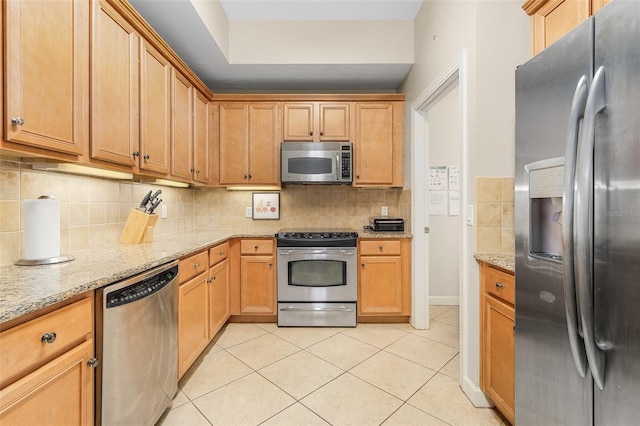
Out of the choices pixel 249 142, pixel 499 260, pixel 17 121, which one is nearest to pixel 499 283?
pixel 499 260

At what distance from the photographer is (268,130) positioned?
9.98 ft

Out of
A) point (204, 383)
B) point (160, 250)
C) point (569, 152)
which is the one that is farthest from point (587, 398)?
point (160, 250)

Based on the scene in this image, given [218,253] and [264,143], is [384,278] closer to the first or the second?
[218,253]

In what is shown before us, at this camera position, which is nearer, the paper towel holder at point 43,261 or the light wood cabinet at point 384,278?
the paper towel holder at point 43,261

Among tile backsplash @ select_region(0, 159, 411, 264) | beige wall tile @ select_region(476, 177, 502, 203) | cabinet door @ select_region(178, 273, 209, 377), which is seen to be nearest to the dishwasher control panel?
cabinet door @ select_region(178, 273, 209, 377)

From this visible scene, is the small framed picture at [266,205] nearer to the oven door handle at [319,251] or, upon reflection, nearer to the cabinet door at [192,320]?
the oven door handle at [319,251]

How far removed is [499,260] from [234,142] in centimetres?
264

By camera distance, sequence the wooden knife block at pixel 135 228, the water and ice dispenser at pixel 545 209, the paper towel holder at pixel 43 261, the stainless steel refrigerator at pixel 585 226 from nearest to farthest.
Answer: the stainless steel refrigerator at pixel 585 226 < the water and ice dispenser at pixel 545 209 < the paper towel holder at pixel 43 261 < the wooden knife block at pixel 135 228

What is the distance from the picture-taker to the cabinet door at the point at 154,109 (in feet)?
6.07

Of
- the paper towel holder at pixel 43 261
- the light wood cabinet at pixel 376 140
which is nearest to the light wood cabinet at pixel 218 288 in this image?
the paper towel holder at pixel 43 261

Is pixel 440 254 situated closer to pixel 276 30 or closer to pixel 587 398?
pixel 587 398

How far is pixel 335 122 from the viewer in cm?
304

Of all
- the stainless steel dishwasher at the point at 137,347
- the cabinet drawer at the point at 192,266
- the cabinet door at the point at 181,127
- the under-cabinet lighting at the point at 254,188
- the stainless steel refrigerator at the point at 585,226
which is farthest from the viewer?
the under-cabinet lighting at the point at 254,188

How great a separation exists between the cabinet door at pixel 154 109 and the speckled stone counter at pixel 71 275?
0.60 metres
